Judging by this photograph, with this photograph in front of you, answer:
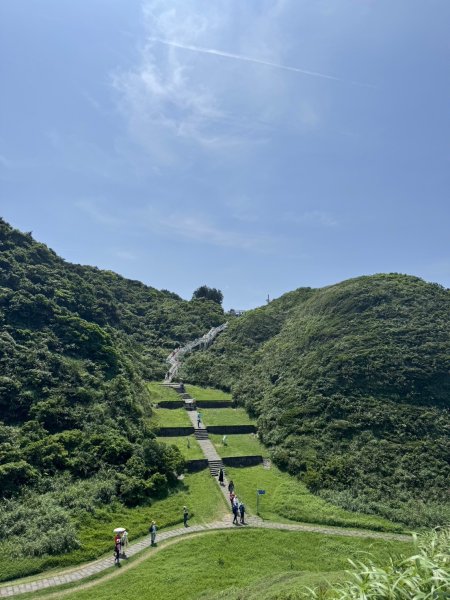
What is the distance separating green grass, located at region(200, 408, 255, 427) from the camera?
37778mm

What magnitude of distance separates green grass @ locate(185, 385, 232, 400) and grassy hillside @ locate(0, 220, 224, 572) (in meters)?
5.85

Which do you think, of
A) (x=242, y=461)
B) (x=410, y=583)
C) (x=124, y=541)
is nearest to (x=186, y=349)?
(x=242, y=461)

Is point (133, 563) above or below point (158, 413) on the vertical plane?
below

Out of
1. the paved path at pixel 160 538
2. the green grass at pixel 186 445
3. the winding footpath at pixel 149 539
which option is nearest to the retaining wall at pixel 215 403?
the green grass at pixel 186 445

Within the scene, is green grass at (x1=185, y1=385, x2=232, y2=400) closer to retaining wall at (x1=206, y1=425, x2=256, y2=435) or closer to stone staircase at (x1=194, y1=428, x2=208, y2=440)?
retaining wall at (x1=206, y1=425, x2=256, y2=435)

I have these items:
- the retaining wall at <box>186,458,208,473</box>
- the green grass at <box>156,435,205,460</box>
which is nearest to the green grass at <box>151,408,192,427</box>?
the green grass at <box>156,435,205,460</box>

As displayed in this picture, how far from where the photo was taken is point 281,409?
37.2 metres

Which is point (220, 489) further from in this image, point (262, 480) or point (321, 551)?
point (321, 551)

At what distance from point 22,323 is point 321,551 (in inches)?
1172

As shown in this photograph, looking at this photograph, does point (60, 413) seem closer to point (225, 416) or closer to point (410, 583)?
point (225, 416)

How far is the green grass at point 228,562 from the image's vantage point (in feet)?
50.9

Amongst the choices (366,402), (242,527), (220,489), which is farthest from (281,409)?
(242,527)

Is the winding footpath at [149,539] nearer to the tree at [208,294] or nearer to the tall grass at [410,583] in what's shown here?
the tall grass at [410,583]

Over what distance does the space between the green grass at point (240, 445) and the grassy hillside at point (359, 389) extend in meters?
1.06
